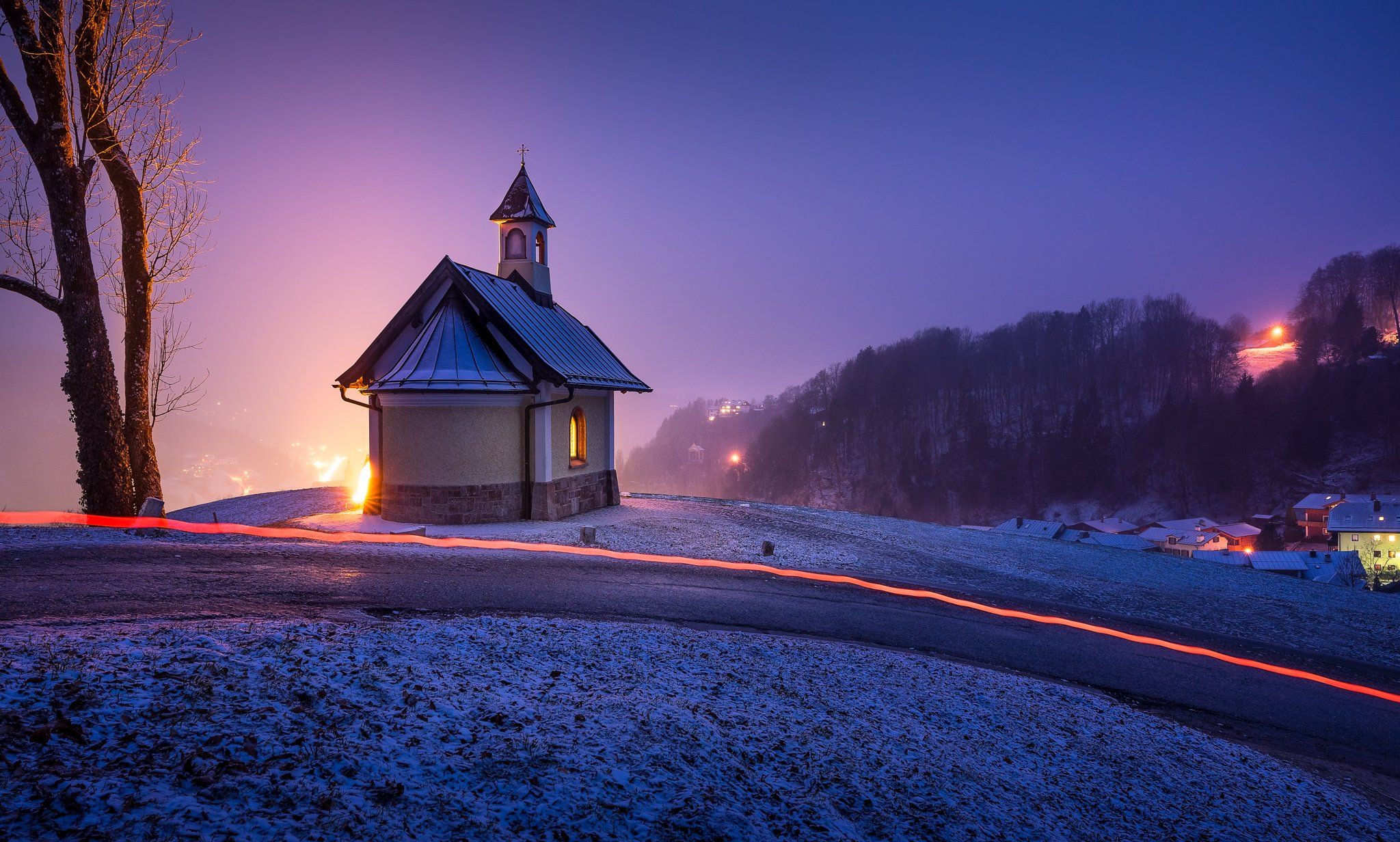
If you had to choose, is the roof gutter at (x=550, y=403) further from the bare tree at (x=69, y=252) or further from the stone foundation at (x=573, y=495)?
the bare tree at (x=69, y=252)

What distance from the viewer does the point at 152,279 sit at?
47.0ft

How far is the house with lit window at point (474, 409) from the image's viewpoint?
55.5ft

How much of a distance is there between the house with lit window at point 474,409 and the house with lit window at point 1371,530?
2063 inches

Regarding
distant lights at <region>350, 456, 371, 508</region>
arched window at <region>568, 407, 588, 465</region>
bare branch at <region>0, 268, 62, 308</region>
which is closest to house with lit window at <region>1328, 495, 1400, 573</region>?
arched window at <region>568, 407, 588, 465</region>

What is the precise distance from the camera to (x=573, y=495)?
1916cm

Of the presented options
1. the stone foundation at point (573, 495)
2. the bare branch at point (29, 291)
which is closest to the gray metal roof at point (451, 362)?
the stone foundation at point (573, 495)

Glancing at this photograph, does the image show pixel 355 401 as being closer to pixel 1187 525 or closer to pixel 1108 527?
pixel 1108 527

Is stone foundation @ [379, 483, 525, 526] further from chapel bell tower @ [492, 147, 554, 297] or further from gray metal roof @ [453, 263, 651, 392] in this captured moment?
chapel bell tower @ [492, 147, 554, 297]

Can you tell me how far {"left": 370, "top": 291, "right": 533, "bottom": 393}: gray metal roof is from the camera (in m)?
16.5

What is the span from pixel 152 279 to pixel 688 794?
16.6m

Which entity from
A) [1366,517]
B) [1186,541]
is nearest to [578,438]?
[1186,541]

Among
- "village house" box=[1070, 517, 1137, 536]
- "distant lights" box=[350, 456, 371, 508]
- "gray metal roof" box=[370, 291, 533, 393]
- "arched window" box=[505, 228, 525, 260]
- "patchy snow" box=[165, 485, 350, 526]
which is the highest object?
"arched window" box=[505, 228, 525, 260]

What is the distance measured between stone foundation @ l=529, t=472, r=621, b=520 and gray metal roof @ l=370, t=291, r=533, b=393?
2830 millimetres

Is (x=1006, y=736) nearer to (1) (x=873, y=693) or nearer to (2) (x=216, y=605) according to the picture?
(1) (x=873, y=693)
